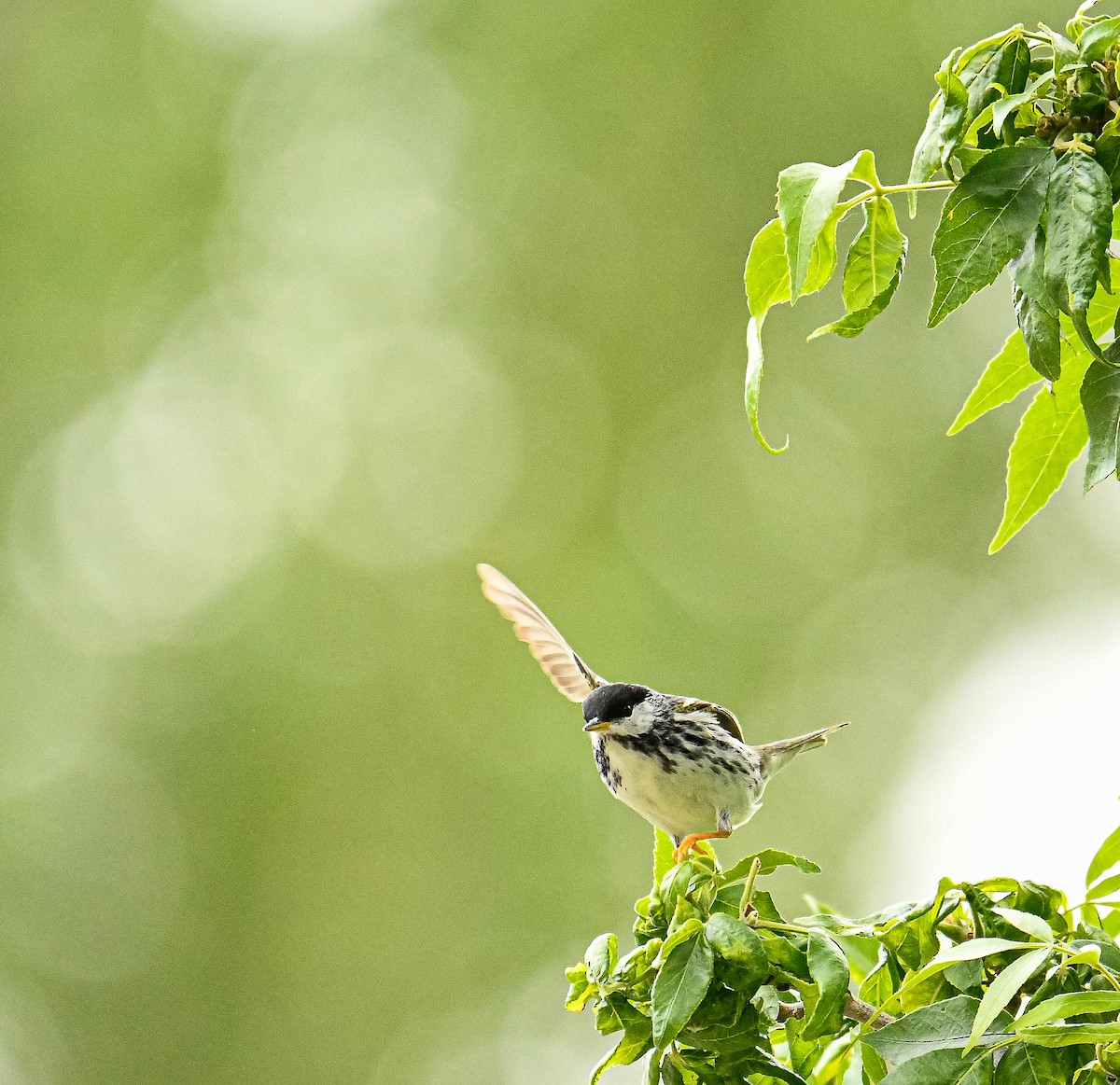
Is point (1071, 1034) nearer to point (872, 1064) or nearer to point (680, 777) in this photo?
point (872, 1064)

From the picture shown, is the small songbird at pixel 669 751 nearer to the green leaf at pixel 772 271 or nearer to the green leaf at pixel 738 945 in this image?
the green leaf at pixel 738 945

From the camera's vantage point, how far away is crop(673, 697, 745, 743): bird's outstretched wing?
243 centimetres

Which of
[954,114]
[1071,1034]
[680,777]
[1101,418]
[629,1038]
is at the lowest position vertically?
[1071,1034]

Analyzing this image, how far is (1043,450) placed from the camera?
4.33ft

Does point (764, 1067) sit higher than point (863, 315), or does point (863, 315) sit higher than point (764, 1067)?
point (863, 315)

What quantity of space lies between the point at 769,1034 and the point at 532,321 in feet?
22.6

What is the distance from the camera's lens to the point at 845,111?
7.27 m

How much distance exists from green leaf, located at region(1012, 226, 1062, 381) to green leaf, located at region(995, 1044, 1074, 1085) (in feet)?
1.68

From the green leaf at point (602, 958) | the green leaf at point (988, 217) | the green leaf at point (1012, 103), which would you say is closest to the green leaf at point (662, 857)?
the green leaf at point (602, 958)

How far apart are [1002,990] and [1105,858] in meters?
0.35

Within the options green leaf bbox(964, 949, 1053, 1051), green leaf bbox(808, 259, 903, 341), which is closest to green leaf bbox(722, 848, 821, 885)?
green leaf bbox(964, 949, 1053, 1051)

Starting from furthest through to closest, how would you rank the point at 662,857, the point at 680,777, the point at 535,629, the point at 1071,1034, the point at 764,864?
the point at 535,629, the point at 680,777, the point at 662,857, the point at 764,864, the point at 1071,1034

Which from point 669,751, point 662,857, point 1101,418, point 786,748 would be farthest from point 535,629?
point 1101,418

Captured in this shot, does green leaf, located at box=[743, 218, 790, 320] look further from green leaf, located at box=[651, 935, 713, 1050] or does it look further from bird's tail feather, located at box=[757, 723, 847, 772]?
bird's tail feather, located at box=[757, 723, 847, 772]
